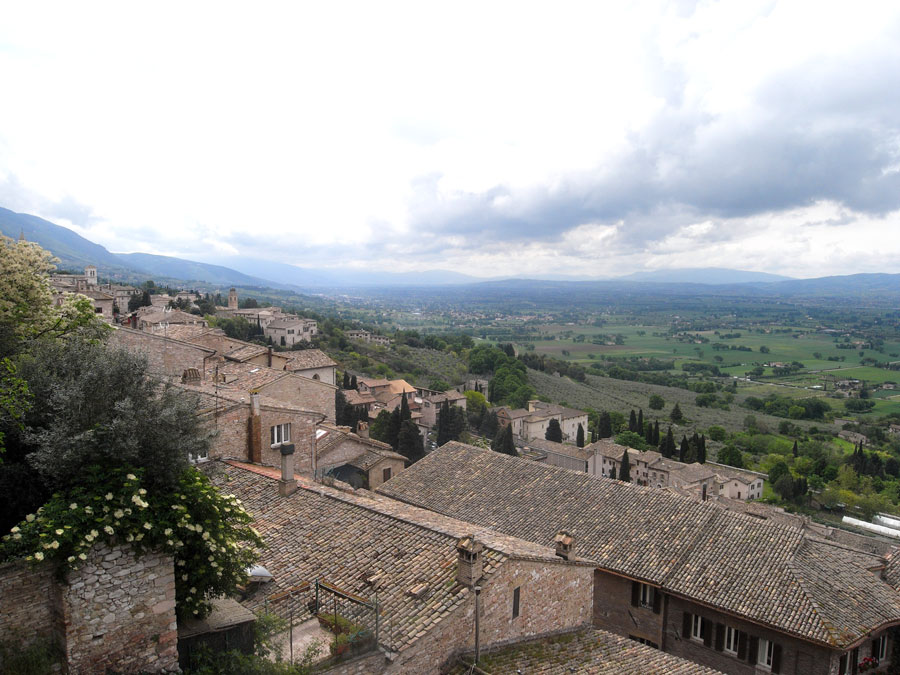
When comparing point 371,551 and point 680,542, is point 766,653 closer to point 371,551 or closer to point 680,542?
point 680,542

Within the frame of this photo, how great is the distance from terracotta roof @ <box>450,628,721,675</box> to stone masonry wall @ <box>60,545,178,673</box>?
16.1 ft

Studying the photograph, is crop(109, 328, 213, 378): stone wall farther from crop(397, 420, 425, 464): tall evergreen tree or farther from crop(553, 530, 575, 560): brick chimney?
crop(397, 420, 425, 464): tall evergreen tree

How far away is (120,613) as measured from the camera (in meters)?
7.58

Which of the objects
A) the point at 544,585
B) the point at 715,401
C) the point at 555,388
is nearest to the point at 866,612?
the point at 544,585

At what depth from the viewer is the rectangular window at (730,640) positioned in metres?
15.3

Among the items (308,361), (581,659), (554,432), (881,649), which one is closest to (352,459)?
(308,361)

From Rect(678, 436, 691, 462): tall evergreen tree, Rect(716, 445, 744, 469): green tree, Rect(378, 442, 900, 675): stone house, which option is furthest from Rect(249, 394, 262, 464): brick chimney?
Rect(716, 445, 744, 469): green tree

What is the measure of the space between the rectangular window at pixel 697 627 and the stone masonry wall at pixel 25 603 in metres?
15.0

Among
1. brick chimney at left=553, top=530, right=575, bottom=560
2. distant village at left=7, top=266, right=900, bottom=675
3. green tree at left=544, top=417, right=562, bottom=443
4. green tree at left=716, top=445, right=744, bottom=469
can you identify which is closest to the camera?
distant village at left=7, top=266, right=900, bottom=675

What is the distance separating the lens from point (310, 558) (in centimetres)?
1196

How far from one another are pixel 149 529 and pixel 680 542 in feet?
49.1

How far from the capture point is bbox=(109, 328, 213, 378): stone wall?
25.1m

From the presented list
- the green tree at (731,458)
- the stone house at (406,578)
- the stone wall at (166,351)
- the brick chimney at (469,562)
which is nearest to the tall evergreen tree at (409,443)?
the stone wall at (166,351)

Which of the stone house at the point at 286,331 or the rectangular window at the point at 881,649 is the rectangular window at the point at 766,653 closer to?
the rectangular window at the point at 881,649
